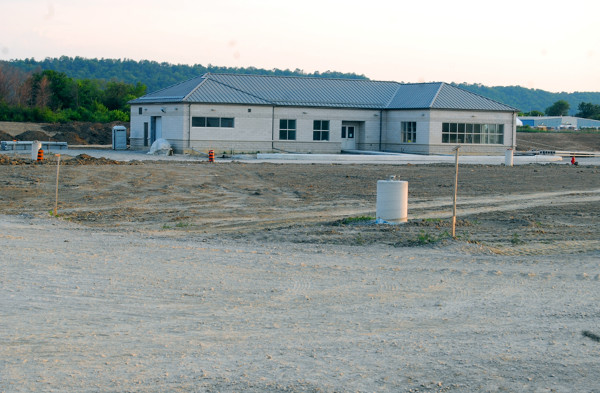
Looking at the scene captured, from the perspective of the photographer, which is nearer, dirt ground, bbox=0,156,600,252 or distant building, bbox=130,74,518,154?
dirt ground, bbox=0,156,600,252

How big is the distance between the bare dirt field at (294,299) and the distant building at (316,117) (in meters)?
31.3

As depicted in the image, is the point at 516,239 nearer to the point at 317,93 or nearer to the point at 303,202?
the point at 303,202

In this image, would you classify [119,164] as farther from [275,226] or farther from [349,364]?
[349,364]

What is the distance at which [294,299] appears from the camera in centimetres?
960

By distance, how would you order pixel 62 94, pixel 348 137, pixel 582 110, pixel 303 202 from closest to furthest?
pixel 303 202 → pixel 348 137 → pixel 62 94 → pixel 582 110

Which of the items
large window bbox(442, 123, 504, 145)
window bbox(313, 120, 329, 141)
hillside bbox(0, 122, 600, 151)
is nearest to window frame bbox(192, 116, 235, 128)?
window bbox(313, 120, 329, 141)

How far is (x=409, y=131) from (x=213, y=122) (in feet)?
52.3

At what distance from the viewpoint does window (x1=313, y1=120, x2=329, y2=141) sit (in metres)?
56.3

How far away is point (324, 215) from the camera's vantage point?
62.5 feet

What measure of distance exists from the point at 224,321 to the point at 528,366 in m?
3.34

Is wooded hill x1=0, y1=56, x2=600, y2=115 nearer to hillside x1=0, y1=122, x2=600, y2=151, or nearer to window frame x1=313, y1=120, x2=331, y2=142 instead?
hillside x1=0, y1=122, x2=600, y2=151

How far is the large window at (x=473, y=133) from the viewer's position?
186 feet

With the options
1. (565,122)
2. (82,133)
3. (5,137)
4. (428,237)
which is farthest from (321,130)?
(565,122)

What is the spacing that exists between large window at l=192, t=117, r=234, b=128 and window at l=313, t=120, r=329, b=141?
710 cm
